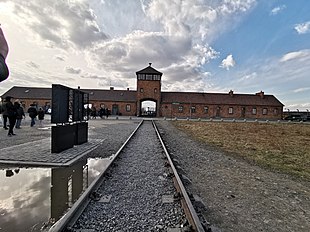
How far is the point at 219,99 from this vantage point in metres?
59.9

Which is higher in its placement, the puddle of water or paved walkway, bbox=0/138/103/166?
paved walkway, bbox=0/138/103/166

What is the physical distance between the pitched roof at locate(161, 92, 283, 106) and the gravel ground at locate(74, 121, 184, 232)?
50.4m

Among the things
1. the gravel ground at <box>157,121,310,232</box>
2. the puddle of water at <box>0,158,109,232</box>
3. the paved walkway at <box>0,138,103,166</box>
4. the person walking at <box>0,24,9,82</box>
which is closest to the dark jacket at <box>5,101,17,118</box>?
the paved walkway at <box>0,138,103,166</box>

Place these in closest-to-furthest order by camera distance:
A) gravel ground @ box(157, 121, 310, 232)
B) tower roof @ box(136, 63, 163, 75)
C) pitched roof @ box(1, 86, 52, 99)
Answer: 1. gravel ground @ box(157, 121, 310, 232)
2. tower roof @ box(136, 63, 163, 75)
3. pitched roof @ box(1, 86, 52, 99)

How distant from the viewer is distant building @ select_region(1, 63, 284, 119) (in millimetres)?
53656

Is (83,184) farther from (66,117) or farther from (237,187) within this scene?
(66,117)

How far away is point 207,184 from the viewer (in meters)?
5.39

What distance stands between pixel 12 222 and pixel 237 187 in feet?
Answer: 14.0

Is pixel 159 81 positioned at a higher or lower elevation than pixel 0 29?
A: higher

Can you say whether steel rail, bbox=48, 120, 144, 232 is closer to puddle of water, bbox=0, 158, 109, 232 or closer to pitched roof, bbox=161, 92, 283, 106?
puddle of water, bbox=0, 158, 109, 232

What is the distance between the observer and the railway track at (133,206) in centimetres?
307

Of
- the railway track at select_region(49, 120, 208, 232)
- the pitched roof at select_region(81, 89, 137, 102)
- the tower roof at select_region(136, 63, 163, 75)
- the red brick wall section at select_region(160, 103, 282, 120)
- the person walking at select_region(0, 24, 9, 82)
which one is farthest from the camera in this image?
the pitched roof at select_region(81, 89, 137, 102)

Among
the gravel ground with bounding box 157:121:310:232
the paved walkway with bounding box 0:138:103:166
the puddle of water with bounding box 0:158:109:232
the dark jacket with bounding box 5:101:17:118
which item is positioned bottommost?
the gravel ground with bounding box 157:121:310:232

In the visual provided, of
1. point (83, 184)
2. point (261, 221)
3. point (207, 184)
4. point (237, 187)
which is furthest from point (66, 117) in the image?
point (261, 221)
